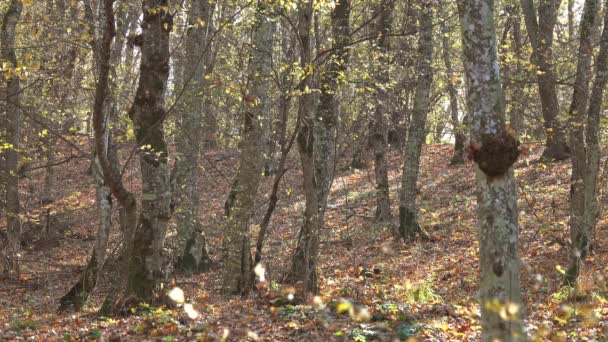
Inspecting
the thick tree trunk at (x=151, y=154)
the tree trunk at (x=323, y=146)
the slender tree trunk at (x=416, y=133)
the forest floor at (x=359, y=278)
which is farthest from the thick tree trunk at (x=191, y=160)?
the slender tree trunk at (x=416, y=133)

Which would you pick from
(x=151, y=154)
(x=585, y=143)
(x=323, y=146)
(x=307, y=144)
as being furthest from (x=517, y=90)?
(x=151, y=154)

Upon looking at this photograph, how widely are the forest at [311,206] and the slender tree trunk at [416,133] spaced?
0.05 metres

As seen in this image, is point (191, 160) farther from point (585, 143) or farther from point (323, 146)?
point (585, 143)

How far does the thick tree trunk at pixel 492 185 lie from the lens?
5.12 m

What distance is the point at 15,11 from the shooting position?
1447cm

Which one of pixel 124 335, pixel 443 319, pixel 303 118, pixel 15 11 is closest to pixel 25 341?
pixel 124 335

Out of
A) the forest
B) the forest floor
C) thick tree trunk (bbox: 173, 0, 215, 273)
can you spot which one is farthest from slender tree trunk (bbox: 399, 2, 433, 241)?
thick tree trunk (bbox: 173, 0, 215, 273)

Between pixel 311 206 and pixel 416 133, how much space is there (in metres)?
6.97

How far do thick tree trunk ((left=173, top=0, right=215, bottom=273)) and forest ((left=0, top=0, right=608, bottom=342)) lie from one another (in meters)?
0.05

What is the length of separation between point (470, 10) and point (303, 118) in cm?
367

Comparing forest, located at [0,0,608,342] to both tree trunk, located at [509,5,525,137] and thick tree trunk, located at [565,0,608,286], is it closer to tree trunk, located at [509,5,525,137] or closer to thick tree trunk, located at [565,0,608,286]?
thick tree trunk, located at [565,0,608,286]

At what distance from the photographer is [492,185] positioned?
5207 mm

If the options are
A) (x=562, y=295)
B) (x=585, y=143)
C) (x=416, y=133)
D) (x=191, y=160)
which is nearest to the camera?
(x=562, y=295)

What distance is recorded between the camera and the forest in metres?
5.65
